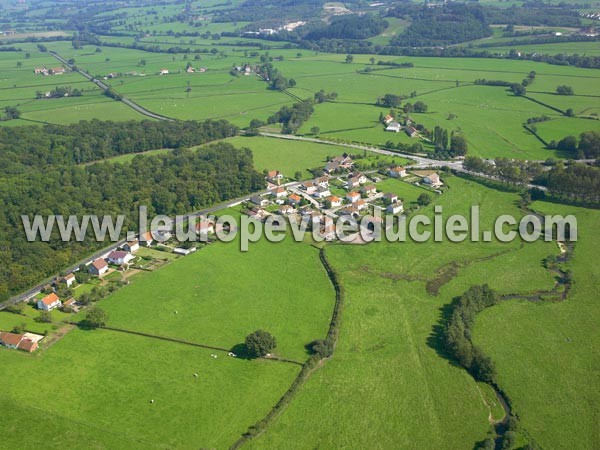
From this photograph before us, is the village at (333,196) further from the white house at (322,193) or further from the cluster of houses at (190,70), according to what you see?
the cluster of houses at (190,70)

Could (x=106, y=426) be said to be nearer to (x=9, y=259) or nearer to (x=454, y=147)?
(x=9, y=259)

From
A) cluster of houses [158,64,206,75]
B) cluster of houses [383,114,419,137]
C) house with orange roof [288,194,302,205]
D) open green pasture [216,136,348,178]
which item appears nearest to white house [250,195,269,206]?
house with orange roof [288,194,302,205]

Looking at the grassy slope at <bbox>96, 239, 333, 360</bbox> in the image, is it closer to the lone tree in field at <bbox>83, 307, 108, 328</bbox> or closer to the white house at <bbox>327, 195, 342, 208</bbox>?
the lone tree in field at <bbox>83, 307, 108, 328</bbox>

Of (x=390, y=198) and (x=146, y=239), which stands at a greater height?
(x=390, y=198)

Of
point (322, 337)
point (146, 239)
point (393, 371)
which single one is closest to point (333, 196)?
point (146, 239)

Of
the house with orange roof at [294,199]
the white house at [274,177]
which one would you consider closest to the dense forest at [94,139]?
the white house at [274,177]

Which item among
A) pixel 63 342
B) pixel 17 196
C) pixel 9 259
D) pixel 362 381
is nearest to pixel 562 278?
pixel 362 381

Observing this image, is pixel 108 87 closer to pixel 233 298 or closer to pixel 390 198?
pixel 390 198

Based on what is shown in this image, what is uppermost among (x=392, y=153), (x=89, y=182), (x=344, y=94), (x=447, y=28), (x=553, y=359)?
(x=447, y=28)
